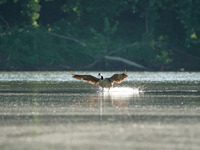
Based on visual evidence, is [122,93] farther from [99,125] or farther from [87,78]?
[99,125]

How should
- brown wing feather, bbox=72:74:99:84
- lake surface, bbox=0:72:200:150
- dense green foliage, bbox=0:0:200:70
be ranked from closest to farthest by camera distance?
lake surface, bbox=0:72:200:150 → brown wing feather, bbox=72:74:99:84 → dense green foliage, bbox=0:0:200:70

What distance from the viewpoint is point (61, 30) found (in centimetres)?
5153

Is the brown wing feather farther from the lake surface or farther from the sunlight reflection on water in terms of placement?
the lake surface

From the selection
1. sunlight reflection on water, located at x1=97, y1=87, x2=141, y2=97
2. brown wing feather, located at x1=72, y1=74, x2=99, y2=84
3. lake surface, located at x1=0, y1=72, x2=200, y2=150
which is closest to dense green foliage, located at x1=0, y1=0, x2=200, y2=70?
brown wing feather, located at x1=72, y1=74, x2=99, y2=84

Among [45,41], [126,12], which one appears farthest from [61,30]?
[126,12]

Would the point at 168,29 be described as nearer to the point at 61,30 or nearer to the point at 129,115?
the point at 61,30

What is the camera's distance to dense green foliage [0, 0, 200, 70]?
46.6 metres

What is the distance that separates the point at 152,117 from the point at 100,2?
42.6 metres

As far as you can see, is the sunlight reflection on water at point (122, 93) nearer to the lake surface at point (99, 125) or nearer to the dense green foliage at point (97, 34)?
the lake surface at point (99, 125)

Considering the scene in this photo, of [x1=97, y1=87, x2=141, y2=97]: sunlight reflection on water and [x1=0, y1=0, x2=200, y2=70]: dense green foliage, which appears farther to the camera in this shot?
[x1=0, y1=0, x2=200, y2=70]: dense green foliage

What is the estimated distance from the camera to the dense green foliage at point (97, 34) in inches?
1836

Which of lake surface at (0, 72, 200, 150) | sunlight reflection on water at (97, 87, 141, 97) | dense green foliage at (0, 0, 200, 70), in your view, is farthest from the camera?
dense green foliage at (0, 0, 200, 70)

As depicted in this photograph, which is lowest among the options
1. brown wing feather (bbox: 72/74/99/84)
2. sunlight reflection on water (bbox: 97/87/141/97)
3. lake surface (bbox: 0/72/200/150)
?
lake surface (bbox: 0/72/200/150)

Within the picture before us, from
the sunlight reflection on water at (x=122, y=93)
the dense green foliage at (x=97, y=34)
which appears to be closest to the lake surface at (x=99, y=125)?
the sunlight reflection on water at (x=122, y=93)
